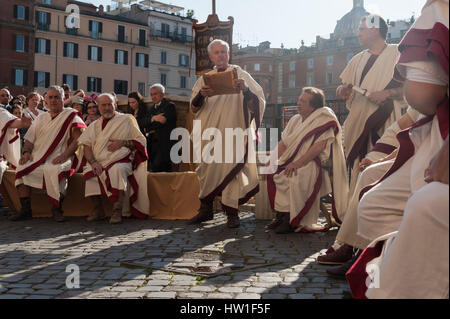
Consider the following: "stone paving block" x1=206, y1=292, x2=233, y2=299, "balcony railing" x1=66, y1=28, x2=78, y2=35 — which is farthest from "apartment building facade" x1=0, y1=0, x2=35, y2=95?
"stone paving block" x1=206, y1=292, x2=233, y2=299

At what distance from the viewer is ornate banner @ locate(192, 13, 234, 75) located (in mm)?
11836

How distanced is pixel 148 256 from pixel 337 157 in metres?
2.76

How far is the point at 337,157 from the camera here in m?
6.82

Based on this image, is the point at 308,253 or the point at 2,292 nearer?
the point at 2,292

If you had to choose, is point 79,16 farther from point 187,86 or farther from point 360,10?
point 360,10

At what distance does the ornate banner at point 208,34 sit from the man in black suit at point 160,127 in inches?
95.6

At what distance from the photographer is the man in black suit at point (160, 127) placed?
9.61m

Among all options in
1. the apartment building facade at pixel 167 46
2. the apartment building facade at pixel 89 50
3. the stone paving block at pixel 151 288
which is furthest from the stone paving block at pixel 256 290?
the apartment building facade at pixel 167 46

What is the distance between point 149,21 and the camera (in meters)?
63.3

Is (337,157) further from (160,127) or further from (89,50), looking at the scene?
(89,50)

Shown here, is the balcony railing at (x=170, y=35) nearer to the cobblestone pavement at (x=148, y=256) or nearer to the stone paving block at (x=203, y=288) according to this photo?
the cobblestone pavement at (x=148, y=256)

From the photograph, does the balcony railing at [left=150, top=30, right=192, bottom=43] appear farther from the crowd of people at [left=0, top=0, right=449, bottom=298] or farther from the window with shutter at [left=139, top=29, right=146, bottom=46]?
the crowd of people at [left=0, top=0, right=449, bottom=298]
